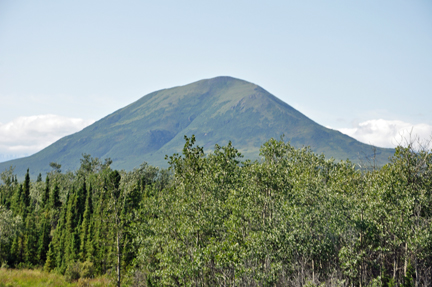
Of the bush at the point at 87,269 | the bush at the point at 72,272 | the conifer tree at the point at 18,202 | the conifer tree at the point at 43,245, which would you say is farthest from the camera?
the conifer tree at the point at 18,202

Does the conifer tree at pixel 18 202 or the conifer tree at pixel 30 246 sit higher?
the conifer tree at pixel 18 202

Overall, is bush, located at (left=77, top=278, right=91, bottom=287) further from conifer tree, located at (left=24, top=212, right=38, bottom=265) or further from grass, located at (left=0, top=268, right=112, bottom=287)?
conifer tree, located at (left=24, top=212, right=38, bottom=265)

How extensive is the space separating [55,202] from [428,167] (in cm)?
9889

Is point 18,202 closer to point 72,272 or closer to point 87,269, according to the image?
point 72,272

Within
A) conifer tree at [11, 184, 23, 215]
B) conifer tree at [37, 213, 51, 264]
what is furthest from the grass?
conifer tree at [11, 184, 23, 215]

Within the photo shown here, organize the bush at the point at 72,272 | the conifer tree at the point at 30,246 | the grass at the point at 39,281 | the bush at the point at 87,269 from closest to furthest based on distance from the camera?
the grass at the point at 39,281 → the bush at the point at 72,272 → the bush at the point at 87,269 → the conifer tree at the point at 30,246

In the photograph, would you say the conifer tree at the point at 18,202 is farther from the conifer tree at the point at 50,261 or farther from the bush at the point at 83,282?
the bush at the point at 83,282

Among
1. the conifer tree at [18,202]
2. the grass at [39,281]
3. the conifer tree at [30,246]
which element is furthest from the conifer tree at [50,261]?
the conifer tree at [18,202]

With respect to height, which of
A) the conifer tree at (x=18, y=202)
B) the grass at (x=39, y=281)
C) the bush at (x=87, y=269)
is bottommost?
the grass at (x=39, y=281)

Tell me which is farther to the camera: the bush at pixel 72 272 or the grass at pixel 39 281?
the bush at pixel 72 272

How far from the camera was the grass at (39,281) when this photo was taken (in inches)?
2346

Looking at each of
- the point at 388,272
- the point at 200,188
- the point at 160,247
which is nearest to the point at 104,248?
the point at 160,247

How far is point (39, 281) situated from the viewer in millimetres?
63312

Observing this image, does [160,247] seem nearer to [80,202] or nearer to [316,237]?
[316,237]
